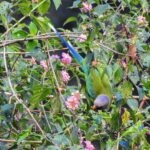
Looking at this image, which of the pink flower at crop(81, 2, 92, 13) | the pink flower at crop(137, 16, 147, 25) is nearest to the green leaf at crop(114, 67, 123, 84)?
the pink flower at crop(137, 16, 147, 25)

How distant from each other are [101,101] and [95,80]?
0.40 feet

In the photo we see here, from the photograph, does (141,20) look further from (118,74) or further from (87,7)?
(118,74)

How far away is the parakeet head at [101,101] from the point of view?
1.87 metres

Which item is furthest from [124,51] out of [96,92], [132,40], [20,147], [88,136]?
[20,147]

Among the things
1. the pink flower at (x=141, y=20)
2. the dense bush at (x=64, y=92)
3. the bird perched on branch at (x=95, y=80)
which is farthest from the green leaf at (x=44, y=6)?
the pink flower at (x=141, y=20)

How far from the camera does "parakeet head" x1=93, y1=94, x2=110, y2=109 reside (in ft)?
6.13

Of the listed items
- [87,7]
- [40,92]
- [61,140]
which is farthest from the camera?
[87,7]

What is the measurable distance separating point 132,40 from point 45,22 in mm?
335

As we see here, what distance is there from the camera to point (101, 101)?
74.4 inches

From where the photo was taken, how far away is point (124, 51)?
189 centimetres

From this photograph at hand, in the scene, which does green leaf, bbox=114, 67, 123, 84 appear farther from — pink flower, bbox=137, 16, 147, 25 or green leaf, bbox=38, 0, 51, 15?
pink flower, bbox=137, 16, 147, 25

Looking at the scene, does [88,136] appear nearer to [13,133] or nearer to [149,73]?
[13,133]

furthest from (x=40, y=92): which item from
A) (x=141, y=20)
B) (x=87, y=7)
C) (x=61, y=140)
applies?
(x=87, y=7)

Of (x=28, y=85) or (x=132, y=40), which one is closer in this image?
(x=132, y=40)
